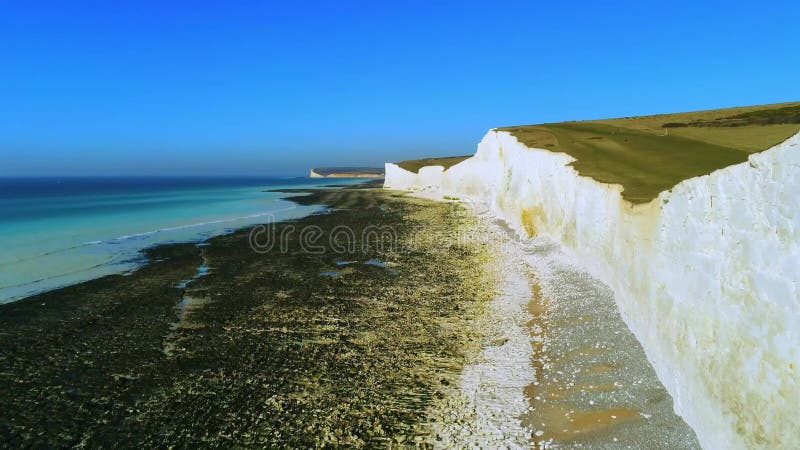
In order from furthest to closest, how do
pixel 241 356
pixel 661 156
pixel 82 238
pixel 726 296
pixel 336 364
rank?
pixel 82 238, pixel 661 156, pixel 241 356, pixel 336 364, pixel 726 296

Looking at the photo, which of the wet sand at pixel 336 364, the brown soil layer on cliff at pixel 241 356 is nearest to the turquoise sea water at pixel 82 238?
the brown soil layer on cliff at pixel 241 356

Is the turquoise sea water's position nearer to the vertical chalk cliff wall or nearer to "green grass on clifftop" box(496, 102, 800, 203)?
the vertical chalk cliff wall

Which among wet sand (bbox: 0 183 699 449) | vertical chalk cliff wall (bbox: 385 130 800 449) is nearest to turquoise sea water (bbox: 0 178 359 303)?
wet sand (bbox: 0 183 699 449)

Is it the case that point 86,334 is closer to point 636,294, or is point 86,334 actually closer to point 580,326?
point 580,326

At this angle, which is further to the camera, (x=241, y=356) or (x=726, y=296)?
(x=241, y=356)

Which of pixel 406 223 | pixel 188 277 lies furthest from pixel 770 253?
pixel 406 223

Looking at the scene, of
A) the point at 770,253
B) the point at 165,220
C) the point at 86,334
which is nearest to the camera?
the point at 770,253

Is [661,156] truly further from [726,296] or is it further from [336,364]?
[336,364]

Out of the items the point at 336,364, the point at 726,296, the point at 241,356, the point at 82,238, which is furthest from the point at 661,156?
the point at 82,238
